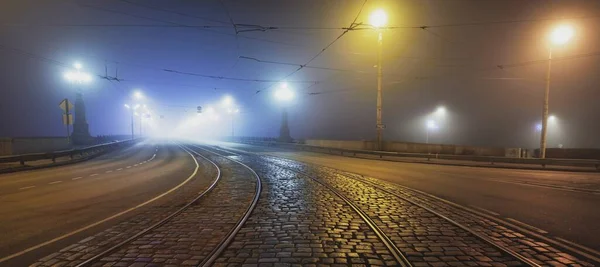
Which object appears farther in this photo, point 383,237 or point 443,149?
point 443,149

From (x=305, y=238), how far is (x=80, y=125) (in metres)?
47.3

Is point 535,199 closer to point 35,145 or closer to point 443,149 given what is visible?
point 443,149

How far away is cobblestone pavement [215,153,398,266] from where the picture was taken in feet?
17.1

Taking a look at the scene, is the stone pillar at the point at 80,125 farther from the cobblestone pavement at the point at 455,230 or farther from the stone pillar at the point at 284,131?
the cobblestone pavement at the point at 455,230

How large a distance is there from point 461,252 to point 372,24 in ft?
62.6

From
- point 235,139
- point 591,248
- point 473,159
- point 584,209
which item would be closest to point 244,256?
point 591,248

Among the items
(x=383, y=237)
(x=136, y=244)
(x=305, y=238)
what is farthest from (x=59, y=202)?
(x=383, y=237)

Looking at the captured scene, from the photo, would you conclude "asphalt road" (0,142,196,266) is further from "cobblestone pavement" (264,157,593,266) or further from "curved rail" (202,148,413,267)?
"cobblestone pavement" (264,157,593,266)

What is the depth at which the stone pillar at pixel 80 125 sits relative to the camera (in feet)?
139

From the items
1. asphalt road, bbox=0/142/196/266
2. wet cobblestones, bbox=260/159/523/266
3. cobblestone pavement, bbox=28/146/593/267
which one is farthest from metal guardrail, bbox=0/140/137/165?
wet cobblestones, bbox=260/159/523/266

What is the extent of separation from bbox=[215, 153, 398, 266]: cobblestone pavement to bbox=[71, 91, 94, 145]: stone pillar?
1660 inches

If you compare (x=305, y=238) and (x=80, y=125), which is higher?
(x=80, y=125)

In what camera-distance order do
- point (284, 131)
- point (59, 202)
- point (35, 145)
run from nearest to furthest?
point (59, 202) → point (35, 145) → point (284, 131)

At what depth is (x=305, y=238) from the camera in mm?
6340
